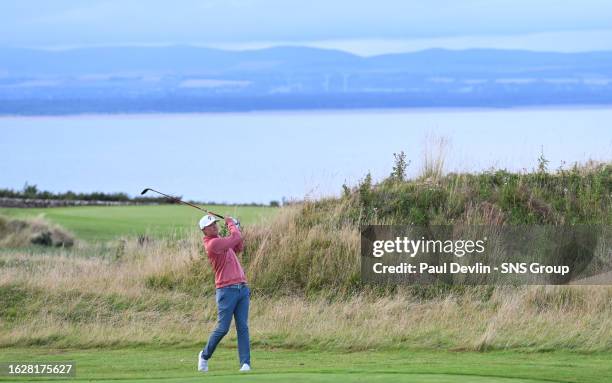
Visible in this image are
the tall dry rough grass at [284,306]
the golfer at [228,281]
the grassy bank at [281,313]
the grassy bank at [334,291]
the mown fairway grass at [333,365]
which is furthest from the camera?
the grassy bank at [334,291]

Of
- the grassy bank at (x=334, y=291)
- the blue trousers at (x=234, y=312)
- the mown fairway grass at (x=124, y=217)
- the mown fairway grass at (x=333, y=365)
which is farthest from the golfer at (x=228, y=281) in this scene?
the mown fairway grass at (x=124, y=217)

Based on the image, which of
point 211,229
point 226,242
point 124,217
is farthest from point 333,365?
point 124,217

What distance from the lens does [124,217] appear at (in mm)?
35281

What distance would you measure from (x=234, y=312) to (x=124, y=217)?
20.8 metres

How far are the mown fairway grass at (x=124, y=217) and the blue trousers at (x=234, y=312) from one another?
15.7m

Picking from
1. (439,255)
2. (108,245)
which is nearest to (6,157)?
(108,245)

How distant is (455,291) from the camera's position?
21719mm

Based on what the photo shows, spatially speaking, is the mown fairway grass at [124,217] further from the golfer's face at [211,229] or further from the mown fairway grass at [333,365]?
the golfer's face at [211,229]

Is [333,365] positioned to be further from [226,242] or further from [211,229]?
[211,229]

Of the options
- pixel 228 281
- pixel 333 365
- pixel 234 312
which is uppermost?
pixel 228 281

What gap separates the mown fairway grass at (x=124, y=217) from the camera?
32656mm

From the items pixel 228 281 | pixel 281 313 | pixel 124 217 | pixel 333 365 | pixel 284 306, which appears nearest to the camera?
pixel 228 281

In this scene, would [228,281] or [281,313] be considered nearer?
[228,281]

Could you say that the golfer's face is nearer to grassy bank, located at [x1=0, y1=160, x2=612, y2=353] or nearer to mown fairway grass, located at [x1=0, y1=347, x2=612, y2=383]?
mown fairway grass, located at [x1=0, y1=347, x2=612, y2=383]
